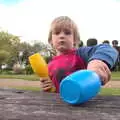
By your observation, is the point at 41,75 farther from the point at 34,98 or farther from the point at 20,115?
the point at 20,115

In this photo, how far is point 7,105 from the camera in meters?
1.55

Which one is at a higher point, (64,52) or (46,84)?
(64,52)

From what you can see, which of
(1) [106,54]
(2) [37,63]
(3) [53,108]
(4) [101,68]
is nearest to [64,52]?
(2) [37,63]

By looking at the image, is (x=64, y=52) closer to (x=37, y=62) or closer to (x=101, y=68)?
(x=37, y=62)

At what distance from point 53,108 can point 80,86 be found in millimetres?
130

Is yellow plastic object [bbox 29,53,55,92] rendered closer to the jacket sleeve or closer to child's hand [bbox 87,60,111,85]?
the jacket sleeve

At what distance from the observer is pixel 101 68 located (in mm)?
1588

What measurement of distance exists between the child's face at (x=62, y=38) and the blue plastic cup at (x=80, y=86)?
2.31ft

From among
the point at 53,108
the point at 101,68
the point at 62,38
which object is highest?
the point at 62,38

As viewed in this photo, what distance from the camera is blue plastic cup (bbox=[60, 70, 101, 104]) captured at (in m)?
1.40

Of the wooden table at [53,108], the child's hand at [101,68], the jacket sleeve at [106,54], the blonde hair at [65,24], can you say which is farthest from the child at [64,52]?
the wooden table at [53,108]

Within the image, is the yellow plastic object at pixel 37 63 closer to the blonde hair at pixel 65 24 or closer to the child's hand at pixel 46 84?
the child's hand at pixel 46 84

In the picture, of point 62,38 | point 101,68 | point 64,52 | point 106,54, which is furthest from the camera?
point 64,52

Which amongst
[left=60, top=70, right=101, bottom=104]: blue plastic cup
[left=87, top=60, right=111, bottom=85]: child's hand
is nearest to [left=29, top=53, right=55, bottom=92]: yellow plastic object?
[left=87, top=60, right=111, bottom=85]: child's hand
